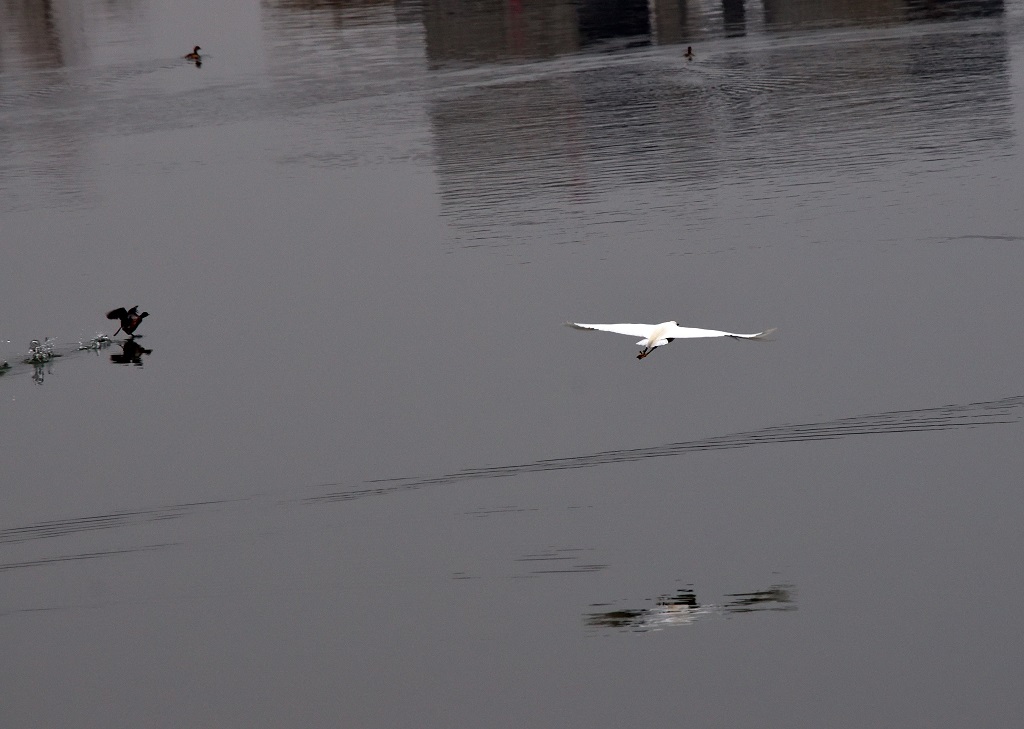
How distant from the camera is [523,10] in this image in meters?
68.6

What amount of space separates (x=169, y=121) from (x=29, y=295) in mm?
19324

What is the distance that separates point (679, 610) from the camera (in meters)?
17.4

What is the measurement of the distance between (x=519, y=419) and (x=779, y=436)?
12.2ft

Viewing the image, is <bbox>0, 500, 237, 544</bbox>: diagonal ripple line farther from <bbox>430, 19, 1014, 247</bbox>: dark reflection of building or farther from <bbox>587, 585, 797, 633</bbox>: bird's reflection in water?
<bbox>430, 19, 1014, 247</bbox>: dark reflection of building

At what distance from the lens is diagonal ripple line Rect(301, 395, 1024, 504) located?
21.0 meters

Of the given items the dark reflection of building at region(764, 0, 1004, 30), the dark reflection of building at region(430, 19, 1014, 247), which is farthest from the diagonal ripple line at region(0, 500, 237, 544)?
the dark reflection of building at region(764, 0, 1004, 30)

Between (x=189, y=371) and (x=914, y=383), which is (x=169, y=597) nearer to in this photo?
(x=189, y=371)

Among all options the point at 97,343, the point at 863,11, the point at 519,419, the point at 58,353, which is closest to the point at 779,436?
the point at 519,419

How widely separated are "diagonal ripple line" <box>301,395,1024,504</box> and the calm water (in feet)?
0.29

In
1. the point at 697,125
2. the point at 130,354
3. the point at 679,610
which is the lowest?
the point at 679,610

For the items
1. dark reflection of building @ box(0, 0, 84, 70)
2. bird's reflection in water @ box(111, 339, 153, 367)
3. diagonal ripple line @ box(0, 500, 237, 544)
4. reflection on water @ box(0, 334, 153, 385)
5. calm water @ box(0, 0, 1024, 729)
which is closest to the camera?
calm water @ box(0, 0, 1024, 729)

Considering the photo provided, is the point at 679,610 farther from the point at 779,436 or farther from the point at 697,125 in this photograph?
the point at 697,125

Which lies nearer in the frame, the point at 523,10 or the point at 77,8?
the point at 523,10

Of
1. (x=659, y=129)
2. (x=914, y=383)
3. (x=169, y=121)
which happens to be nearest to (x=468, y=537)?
(x=914, y=383)
